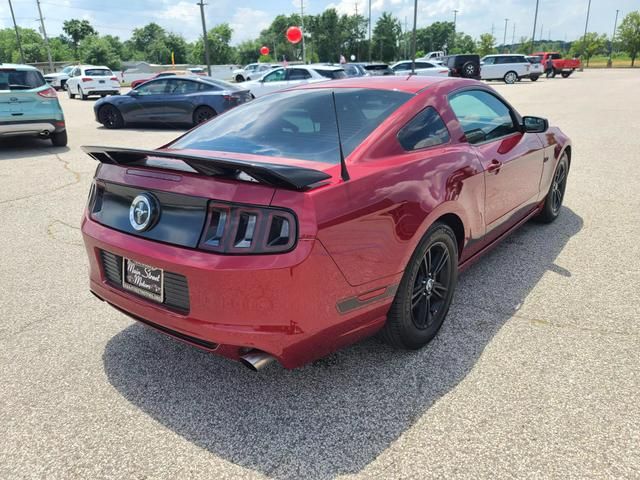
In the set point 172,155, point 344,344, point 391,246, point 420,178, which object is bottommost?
point 344,344

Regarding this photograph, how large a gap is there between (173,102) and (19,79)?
12.4 ft

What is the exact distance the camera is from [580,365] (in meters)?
2.66

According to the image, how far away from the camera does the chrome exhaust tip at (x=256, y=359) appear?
7.02 ft

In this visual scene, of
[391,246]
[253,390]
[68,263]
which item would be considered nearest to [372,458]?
[253,390]

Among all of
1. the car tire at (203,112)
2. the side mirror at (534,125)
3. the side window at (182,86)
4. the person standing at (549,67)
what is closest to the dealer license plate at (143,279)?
the side mirror at (534,125)

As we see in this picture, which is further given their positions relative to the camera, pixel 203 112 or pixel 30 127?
pixel 203 112

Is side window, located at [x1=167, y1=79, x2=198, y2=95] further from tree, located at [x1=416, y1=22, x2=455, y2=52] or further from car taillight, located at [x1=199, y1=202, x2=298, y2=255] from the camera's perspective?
tree, located at [x1=416, y1=22, x2=455, y2=52]

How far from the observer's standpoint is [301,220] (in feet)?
6.59

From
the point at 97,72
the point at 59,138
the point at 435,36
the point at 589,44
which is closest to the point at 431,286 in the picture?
the point at 59,138

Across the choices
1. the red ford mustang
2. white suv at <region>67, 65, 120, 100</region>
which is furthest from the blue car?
white suv at <region>67, 65, 120, 100</region>

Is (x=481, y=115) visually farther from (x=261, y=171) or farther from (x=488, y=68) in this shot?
(x=488, y=68)

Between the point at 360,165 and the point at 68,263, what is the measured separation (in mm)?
3095

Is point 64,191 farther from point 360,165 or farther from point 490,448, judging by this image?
point 490,448

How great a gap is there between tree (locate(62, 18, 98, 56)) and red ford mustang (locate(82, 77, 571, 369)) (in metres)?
116
